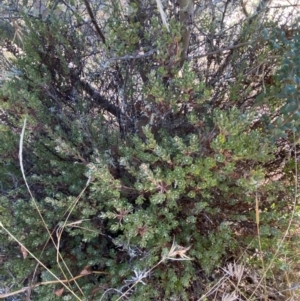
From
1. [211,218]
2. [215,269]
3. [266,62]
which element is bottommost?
[215,269]

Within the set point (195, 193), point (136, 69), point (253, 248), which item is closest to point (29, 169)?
point (136, 69)

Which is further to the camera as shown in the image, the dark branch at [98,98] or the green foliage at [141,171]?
the dark branch at [98,98]

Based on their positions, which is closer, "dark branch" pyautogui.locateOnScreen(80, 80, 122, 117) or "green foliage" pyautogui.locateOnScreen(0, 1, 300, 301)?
"green foliage" pyautogui.locateOnScreen(0, 1, 300, 301)

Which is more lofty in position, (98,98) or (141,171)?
(98,98)

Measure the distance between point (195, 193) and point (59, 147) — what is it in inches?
15.3

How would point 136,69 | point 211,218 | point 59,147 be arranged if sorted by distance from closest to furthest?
point 59,147 < point 211,218 < point 136,69

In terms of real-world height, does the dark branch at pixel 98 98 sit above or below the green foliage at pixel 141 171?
above

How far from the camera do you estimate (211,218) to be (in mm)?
1117

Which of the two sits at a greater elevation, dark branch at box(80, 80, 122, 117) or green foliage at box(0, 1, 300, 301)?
dark branch at box(80, 80, 122, 117)

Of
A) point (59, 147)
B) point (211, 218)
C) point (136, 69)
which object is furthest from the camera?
point (136, 69)

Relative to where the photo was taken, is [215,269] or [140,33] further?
[140,33]

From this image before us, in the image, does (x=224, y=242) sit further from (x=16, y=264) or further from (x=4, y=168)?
(x=4, y=168)

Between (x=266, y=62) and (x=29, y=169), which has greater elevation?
(x=266, y=62)

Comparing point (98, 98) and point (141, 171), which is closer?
point (141, 171)
